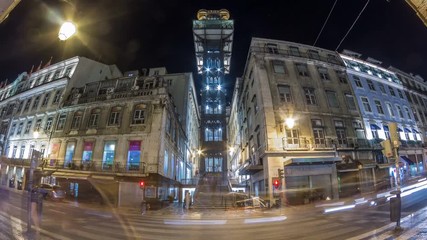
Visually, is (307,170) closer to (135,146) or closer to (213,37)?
(135,146)

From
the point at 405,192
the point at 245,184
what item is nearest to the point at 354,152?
the point at 405,192

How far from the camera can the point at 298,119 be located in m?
22.1

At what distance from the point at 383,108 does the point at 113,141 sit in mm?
32492

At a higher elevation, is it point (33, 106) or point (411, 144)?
point (33, 106)

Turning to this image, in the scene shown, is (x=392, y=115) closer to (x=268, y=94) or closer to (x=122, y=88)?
(x=268, y=94)

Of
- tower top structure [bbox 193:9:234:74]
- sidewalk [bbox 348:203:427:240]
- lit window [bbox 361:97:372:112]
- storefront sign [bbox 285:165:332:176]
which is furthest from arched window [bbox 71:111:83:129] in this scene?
lit window [bbox 361:97:372:112]

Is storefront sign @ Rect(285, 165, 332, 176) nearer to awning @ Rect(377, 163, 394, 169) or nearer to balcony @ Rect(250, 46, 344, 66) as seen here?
awning @ Rect(377, 163, 394, 169)

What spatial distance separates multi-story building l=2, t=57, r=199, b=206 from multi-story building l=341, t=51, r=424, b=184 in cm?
2246

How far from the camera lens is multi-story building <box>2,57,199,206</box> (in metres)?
20.1

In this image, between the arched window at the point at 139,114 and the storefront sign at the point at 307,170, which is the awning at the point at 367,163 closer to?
the storefront sign at the point at 307,170

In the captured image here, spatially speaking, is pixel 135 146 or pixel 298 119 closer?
pixel 135 146

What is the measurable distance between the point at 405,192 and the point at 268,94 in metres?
13.4

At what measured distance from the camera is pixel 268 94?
22.5 m

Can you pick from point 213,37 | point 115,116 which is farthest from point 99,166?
point 213,37
